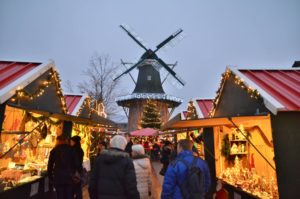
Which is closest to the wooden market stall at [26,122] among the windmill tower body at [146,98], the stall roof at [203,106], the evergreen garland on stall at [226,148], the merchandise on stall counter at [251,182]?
the merchandise on stall counter at [251,182]

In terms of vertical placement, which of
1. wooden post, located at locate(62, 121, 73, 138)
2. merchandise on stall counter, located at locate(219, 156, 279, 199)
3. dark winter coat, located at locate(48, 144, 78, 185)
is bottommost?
merchandise on stall counter, located at locate(219, 156, 279, 199)

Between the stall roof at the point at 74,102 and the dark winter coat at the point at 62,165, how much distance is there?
366 cm

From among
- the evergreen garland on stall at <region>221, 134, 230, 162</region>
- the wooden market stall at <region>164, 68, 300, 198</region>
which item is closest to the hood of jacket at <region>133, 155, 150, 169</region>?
the wooden market stall at <region>164, 68, 300, 198</region>

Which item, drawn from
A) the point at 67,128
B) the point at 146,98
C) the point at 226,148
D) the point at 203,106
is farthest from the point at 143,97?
the point at 226,148

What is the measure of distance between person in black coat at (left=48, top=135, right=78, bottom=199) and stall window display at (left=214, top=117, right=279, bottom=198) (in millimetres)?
3540

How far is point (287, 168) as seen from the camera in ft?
12.6

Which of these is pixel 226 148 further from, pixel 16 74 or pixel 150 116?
pixel 150 116

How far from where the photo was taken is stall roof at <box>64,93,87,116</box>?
342 inches

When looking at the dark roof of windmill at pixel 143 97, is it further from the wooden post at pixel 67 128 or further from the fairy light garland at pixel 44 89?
the fairy light garland at pixel 44 89

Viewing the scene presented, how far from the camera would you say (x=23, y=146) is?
6453 mm

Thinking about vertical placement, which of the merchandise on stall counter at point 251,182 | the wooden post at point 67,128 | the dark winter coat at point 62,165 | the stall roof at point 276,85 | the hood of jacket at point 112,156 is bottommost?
the merchandise on stall counter at point 251,182

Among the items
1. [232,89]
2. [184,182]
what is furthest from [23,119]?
[232,89]

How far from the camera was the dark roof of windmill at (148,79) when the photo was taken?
29.2m

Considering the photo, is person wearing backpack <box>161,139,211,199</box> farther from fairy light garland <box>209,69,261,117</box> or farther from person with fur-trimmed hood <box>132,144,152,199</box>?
fairy light garland <box>209,69,261,117</box>
